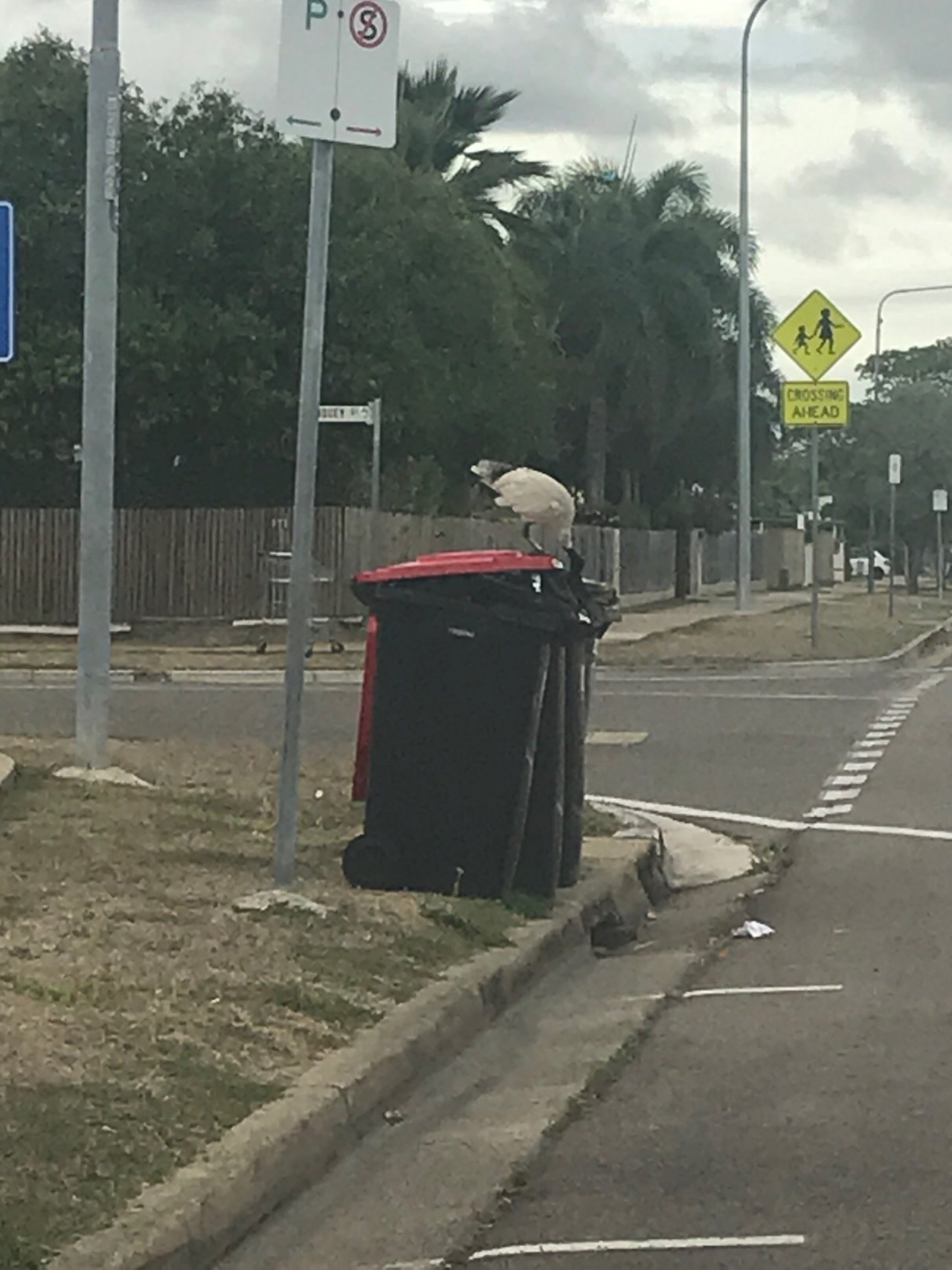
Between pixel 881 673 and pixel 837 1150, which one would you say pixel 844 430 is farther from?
pixel 837 1150

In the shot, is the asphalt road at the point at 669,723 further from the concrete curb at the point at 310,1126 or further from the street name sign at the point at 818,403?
the concrete curb at the point at 310,1126

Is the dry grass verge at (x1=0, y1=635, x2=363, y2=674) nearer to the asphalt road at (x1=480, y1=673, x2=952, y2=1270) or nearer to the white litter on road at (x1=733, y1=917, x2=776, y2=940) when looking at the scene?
the white litter on road at (x1=733, y1=917, x2=776, y2=940)

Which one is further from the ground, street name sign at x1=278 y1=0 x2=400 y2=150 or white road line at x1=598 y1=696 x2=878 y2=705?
street name sign at x1=278 y1=0 x2=400 y2=150

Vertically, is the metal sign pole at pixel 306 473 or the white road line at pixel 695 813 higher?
the metal sign pole at pixel 306 473

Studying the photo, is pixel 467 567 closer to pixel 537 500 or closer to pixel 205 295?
pixel 537 500

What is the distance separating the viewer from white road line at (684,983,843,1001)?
8.55 meters

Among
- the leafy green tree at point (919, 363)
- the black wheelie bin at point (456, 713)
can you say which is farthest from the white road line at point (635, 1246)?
the leafy green tree at point (919, 363)

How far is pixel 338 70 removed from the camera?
8.69 m

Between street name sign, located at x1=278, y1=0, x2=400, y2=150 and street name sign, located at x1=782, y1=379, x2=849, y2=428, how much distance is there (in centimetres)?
1997

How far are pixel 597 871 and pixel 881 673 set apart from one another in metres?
16.5

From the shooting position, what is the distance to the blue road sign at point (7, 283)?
8.80 meters

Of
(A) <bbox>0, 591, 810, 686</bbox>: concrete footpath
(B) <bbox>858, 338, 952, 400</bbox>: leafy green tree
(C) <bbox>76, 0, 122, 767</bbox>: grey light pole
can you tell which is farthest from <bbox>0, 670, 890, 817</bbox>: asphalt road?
(B) <bbox>858, 338, 952, 400</bbox>: leafy green tree

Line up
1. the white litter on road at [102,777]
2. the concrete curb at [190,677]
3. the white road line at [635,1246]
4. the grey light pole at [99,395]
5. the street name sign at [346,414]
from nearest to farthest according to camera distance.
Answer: the white road line at [635,1246] → the white litter on road at [102,777] → the grey light pole at [99,395] → the street name sign at [346,414] → the concrete curb at [190,677]

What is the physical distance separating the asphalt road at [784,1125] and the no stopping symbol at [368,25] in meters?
3.92
